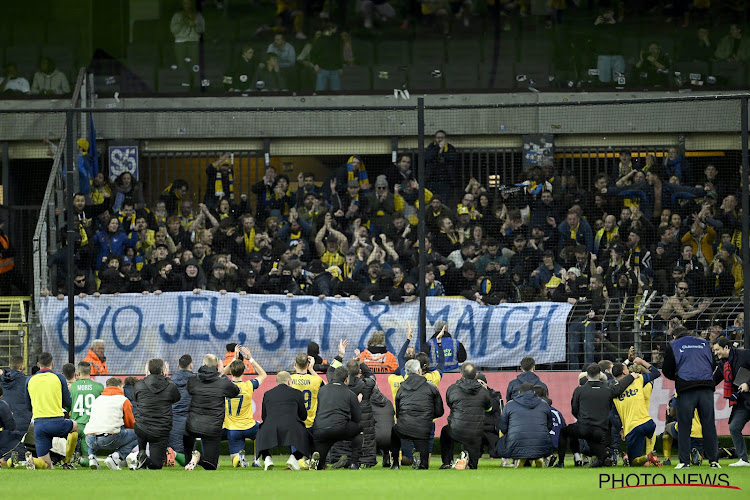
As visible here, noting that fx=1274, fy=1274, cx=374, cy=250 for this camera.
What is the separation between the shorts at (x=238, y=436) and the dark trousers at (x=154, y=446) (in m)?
0.97

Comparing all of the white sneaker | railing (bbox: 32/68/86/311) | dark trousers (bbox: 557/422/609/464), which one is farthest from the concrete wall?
the white sneaker

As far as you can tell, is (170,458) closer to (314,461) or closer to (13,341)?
(314,461)

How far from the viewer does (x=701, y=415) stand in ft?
54.5

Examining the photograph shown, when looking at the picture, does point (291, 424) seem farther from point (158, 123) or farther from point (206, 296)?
point (158, 123)

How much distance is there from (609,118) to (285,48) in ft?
23.5

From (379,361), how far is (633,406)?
439cm

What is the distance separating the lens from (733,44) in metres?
27.3

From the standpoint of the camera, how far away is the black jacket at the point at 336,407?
16.9m

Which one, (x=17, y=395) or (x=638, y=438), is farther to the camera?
(x=17, y=395)

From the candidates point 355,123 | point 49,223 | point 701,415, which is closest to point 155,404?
point 49,223

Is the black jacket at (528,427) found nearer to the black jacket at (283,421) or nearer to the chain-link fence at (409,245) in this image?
the black jacket at (283,421)

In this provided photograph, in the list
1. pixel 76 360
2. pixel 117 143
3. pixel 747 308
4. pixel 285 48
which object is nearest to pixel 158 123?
pixel 117 143

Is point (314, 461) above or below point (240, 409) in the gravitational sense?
below

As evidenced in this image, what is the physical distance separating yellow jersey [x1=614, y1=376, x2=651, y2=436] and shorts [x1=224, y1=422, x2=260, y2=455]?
5.13m
